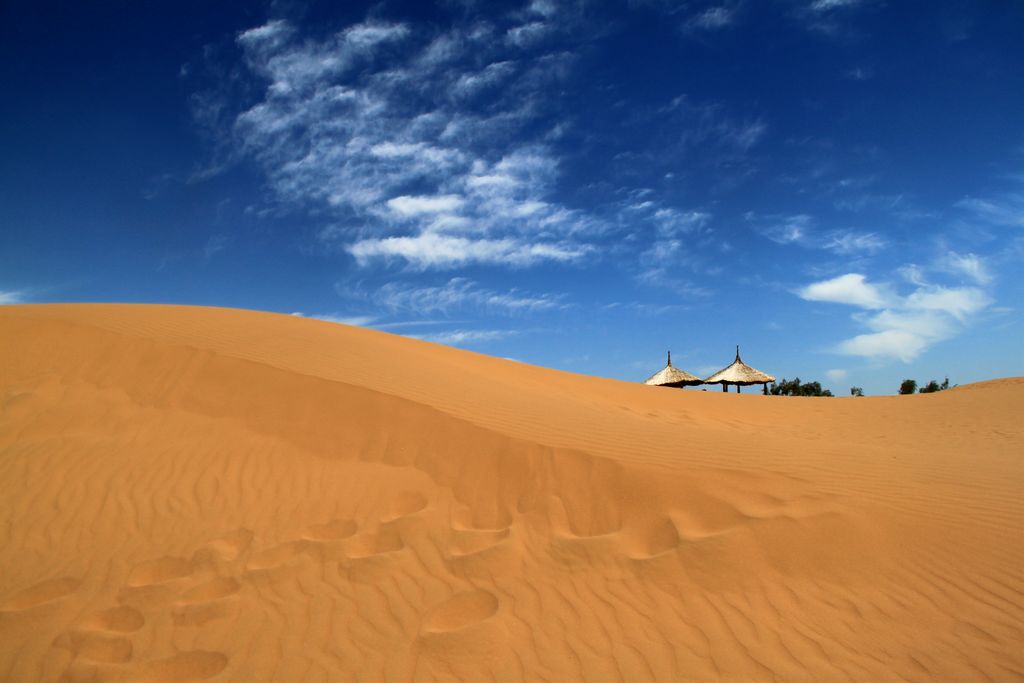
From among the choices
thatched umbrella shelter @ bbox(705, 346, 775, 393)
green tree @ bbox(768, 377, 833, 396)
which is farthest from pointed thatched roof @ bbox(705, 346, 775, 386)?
green tree @ bbox(768, 377, 833, 396)

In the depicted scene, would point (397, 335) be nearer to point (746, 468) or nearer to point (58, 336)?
point (58, 336)

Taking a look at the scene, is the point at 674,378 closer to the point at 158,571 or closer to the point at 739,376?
the point at 739,376

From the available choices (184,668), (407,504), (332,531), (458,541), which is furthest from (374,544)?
(184,668)

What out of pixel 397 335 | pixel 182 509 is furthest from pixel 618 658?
pixel 397 335

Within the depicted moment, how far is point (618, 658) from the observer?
3975mm

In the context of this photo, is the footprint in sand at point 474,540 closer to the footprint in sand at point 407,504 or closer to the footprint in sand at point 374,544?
the footprint in sand at point 374,544

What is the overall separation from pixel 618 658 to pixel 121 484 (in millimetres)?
5879

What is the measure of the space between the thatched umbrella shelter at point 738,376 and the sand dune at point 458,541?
21.1 metres

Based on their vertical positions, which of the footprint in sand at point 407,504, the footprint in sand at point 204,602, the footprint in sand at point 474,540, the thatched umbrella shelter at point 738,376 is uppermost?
the thatched umbrella shelter at point 738,376

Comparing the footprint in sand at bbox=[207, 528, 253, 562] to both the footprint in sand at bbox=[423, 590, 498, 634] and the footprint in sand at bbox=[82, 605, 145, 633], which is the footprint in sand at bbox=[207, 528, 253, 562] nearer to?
the footprint in sand at bbox=[82, 605, 145, 633]

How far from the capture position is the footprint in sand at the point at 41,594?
494 cm

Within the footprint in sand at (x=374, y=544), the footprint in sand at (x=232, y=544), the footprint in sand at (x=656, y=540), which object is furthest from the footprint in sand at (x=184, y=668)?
the footprint in sand at (x=656, y=540)

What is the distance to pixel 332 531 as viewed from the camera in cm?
586

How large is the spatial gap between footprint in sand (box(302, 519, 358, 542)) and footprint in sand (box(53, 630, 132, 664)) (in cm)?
164
